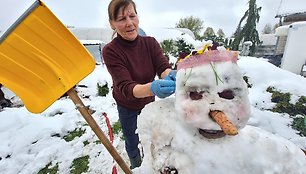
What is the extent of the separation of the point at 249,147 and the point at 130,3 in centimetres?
101

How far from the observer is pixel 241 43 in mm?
12227

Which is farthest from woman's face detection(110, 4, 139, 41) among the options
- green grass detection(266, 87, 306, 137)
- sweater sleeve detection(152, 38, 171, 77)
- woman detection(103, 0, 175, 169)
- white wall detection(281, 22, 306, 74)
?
white wall detection(281, 22, 306, 74)

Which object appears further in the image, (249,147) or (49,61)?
(49,61)

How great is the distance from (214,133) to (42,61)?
0.89 meters

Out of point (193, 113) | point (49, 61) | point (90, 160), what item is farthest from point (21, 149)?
point (193, 113)

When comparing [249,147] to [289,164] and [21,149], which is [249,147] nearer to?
[289,164]

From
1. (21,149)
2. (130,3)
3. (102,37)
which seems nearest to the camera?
(130,3)

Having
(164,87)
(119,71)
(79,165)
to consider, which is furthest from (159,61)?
(79,165)

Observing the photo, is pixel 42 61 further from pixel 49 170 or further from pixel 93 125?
pixel 49 170

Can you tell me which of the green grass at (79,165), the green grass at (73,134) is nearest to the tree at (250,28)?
the green grass at (73,134)

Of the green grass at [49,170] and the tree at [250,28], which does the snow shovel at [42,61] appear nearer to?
the green grass at [49,170]

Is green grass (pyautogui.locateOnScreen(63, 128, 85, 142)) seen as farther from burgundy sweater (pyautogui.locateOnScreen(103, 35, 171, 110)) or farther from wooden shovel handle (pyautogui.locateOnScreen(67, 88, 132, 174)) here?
wooden shovel handle (pyautogui.locateOnScreen(67, 88, 132, 174))

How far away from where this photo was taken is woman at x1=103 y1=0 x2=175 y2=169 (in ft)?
3.88

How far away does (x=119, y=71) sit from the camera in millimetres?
1310
